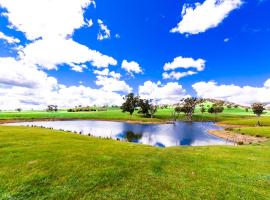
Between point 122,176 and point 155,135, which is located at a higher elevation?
point 122,176

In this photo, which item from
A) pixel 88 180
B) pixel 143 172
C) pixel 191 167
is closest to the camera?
pixel 88 180

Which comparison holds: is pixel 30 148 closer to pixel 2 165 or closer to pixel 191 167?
pixel 2 165

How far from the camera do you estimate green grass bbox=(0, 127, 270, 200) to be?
67.2ft

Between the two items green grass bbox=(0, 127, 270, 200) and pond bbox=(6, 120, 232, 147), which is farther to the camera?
pond bbox=(6, 120, 232, 147)

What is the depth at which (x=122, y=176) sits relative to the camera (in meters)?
24.0

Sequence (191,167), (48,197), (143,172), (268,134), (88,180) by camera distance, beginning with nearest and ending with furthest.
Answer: (48,197) → (88,180) → (143,172) → (191,167) → (268,134)

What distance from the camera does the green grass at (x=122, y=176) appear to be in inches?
806

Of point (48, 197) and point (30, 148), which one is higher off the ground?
point (30, 148)

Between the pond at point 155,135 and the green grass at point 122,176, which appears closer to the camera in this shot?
the green grass at point 122,176

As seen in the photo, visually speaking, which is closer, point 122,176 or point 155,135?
point 122,176

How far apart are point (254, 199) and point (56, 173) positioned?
762 inches

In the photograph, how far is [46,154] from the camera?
98.1ft

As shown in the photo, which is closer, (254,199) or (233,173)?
(254,199)

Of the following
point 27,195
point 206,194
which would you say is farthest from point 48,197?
point 206,194
